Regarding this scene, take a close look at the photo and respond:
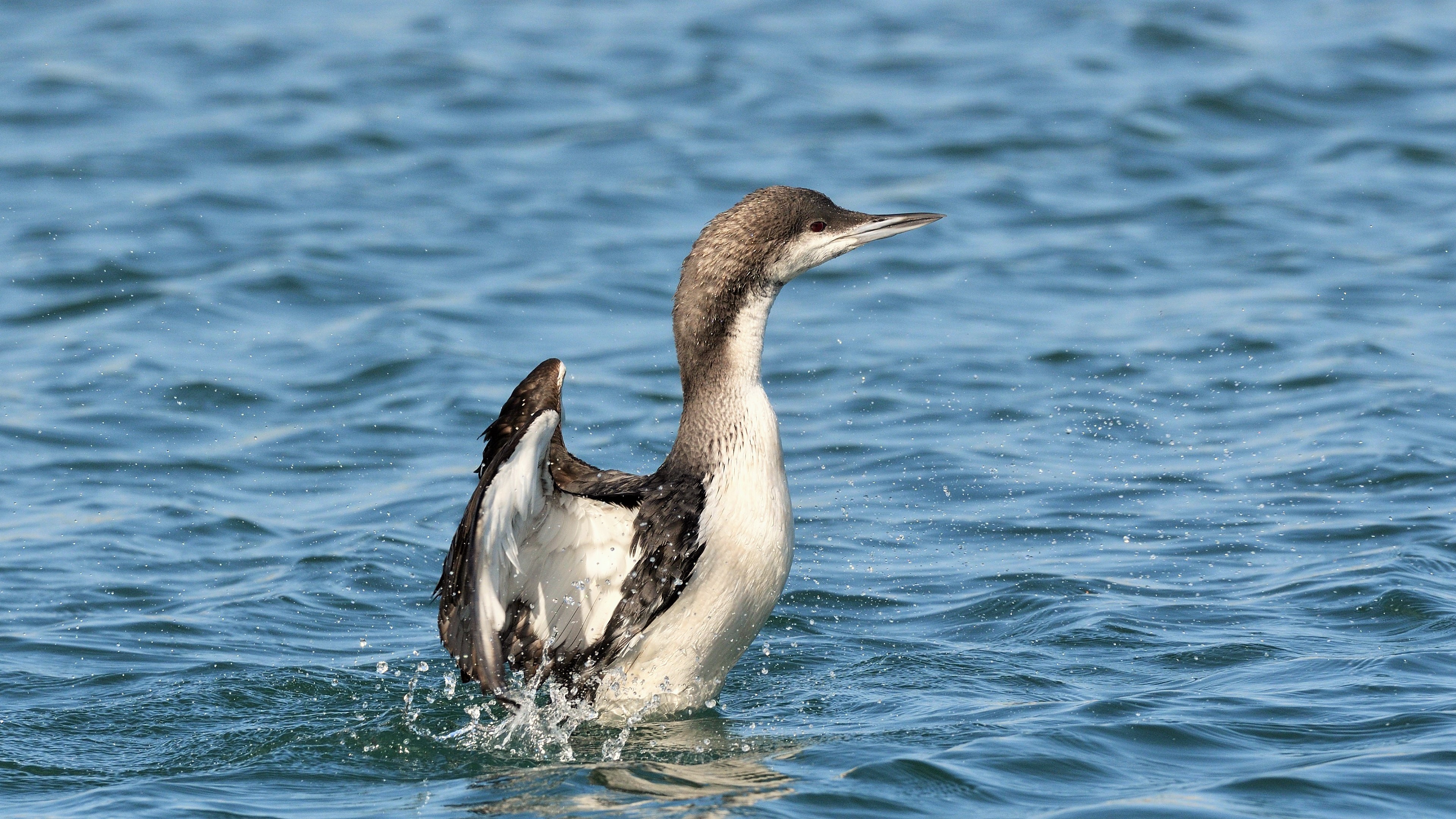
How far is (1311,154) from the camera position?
47.2 feet

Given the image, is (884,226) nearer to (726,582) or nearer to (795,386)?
(726,582)

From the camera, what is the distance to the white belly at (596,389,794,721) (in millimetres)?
5414

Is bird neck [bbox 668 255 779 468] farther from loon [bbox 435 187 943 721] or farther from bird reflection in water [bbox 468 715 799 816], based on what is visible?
bird reflection in water [bbox 468 715 799 816]

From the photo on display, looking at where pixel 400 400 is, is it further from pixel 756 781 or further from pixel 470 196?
pixel 756 781

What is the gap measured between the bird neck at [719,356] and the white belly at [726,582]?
38 millimetres

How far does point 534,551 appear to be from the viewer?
5.37m

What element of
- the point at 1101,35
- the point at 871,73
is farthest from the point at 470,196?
the point at 1101,35

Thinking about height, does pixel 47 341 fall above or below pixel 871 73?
below

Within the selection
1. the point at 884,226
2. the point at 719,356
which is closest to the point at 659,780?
the point at 719,356

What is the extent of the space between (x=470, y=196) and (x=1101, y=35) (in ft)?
23.9

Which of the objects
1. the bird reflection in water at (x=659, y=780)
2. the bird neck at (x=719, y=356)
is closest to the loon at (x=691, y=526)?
the bird neck at (x=719, y=356)

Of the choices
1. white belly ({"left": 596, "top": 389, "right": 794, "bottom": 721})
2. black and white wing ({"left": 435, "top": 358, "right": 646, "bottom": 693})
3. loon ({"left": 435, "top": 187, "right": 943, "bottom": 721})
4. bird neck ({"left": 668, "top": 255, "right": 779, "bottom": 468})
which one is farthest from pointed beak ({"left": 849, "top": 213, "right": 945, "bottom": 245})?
black and white wing ({"left": 435, "top": 358, "right": 646, "bottom": 693})

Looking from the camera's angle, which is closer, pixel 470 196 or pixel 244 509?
pixel 244 509

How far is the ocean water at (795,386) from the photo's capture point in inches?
217
